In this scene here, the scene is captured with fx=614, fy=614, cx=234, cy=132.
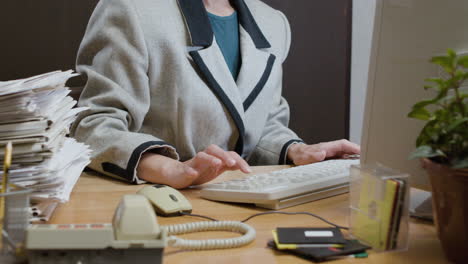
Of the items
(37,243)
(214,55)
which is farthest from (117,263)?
(214,55)

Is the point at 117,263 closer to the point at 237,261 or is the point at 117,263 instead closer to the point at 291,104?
the point at 237,261

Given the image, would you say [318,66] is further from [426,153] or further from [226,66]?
[426,153]

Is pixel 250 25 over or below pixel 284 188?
over

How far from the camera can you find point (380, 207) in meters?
0.79

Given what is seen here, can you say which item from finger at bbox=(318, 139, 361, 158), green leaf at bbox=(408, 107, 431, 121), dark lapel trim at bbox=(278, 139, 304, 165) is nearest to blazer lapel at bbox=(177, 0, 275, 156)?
dark lapel trim at bbox=(278, 139, 304, 165)

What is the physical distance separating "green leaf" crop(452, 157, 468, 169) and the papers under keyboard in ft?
1.18

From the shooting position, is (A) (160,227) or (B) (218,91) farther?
(B) (218,91)

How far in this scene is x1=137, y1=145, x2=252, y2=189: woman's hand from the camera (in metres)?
1.13

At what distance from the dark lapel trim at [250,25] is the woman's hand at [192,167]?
62 centimetres

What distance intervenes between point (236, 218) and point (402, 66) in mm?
351

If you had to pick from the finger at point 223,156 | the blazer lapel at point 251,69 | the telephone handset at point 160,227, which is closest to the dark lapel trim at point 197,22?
the blazer lapel at point 251,69

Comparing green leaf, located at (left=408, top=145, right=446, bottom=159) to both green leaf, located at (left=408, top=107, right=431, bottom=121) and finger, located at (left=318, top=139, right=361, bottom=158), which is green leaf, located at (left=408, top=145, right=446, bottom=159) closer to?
green leaf, located at (left=408, top=107, right=431, bottom=121)

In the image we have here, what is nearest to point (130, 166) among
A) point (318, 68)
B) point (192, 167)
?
point (192, 167)

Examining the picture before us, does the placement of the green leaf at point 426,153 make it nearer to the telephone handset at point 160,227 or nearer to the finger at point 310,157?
the telephone handset at point 160,227
